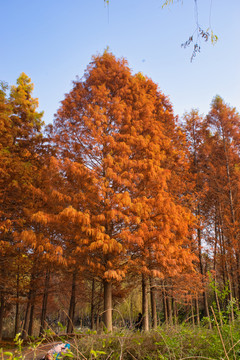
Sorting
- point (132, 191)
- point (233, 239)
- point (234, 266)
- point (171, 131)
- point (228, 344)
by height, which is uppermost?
point (171, 131)

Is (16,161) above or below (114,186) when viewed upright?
above

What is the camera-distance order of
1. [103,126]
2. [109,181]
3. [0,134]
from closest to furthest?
[109,181], [103,126], [0,134]

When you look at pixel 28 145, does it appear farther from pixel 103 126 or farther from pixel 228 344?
pixel 228 344

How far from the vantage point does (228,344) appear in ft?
7.23

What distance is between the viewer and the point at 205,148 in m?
15.5

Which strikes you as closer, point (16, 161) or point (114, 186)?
point (114, 186)

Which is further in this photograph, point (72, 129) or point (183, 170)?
point (183, 170)

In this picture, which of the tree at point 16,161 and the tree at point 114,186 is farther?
the tree at point 16,161

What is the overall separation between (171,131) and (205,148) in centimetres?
433

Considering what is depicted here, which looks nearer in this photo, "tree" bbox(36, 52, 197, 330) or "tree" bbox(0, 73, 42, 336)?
"tree" bbox(36, 52, 197, 330)

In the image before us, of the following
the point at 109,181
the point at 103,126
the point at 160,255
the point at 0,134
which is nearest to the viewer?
the point at 160,255

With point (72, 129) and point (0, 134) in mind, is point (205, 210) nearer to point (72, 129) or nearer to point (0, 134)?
point (72, 129)

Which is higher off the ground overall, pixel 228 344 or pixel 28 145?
pixel 28 145

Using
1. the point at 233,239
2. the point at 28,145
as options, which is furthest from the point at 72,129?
the point at 233,239
